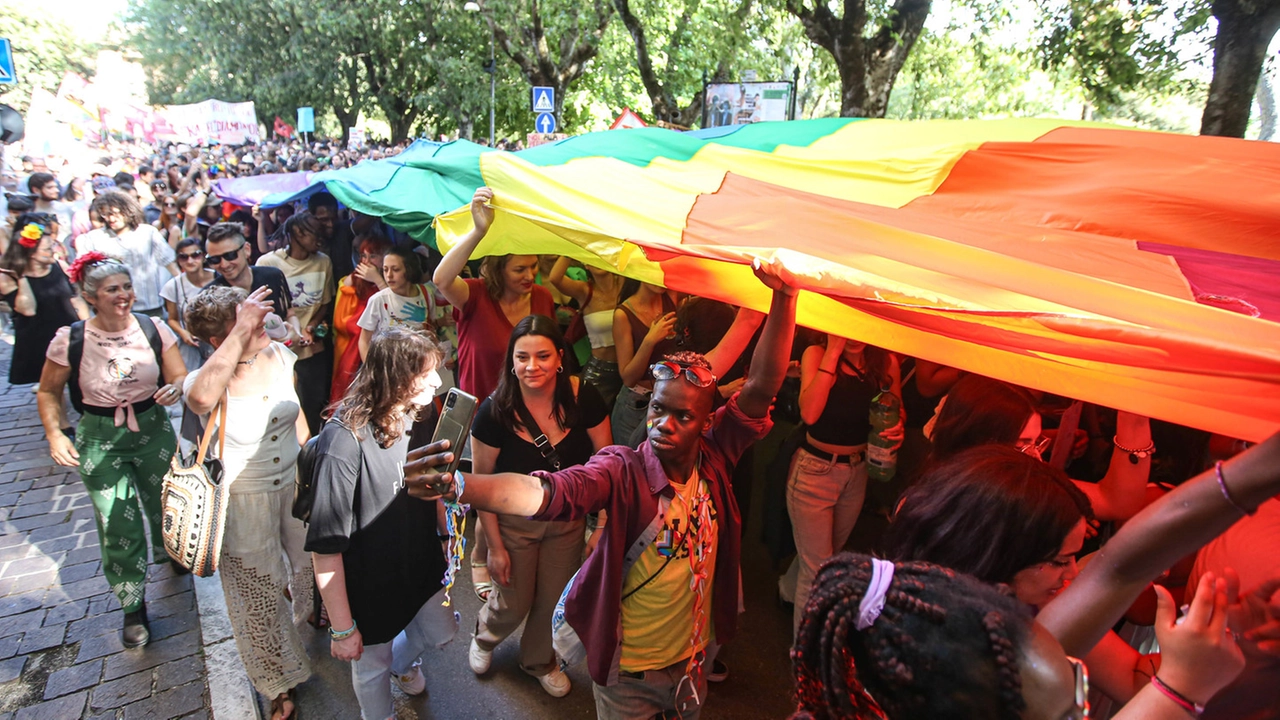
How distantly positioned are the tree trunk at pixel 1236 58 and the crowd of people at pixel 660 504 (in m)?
3.90

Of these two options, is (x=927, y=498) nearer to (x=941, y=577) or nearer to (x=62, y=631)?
(x=941, y=577)

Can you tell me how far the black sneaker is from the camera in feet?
11.4

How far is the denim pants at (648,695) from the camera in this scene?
2.36 meters

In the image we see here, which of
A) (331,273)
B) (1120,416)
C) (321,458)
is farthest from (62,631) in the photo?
(1120,416)

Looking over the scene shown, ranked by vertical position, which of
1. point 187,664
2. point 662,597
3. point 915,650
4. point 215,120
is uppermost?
point 215,120

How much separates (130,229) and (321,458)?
493 cm

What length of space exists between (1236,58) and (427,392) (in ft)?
21.9

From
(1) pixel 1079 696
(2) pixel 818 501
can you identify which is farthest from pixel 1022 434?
(1) pixel 1079 696

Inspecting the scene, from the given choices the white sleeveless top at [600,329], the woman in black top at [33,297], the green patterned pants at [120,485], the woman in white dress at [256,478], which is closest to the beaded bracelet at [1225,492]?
the woman in white dress at [256,478]

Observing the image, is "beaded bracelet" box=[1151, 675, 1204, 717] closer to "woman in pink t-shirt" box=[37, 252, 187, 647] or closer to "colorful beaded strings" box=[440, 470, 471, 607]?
"colorful beaded strings" box=[440, 470, 471, 607]

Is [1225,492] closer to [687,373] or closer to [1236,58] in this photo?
[687,373]

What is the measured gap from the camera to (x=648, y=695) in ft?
7.86

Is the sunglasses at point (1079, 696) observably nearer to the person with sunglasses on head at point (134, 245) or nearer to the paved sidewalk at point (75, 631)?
the paved sidewalk at point (75, 631)

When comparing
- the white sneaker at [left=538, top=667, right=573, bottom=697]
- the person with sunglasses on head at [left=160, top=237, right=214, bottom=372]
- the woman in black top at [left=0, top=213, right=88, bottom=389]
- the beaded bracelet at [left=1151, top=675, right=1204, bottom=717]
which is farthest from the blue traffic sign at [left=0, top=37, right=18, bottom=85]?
the beaded bracelet at [left=1151, top=675, right=1204, bottom=717]
